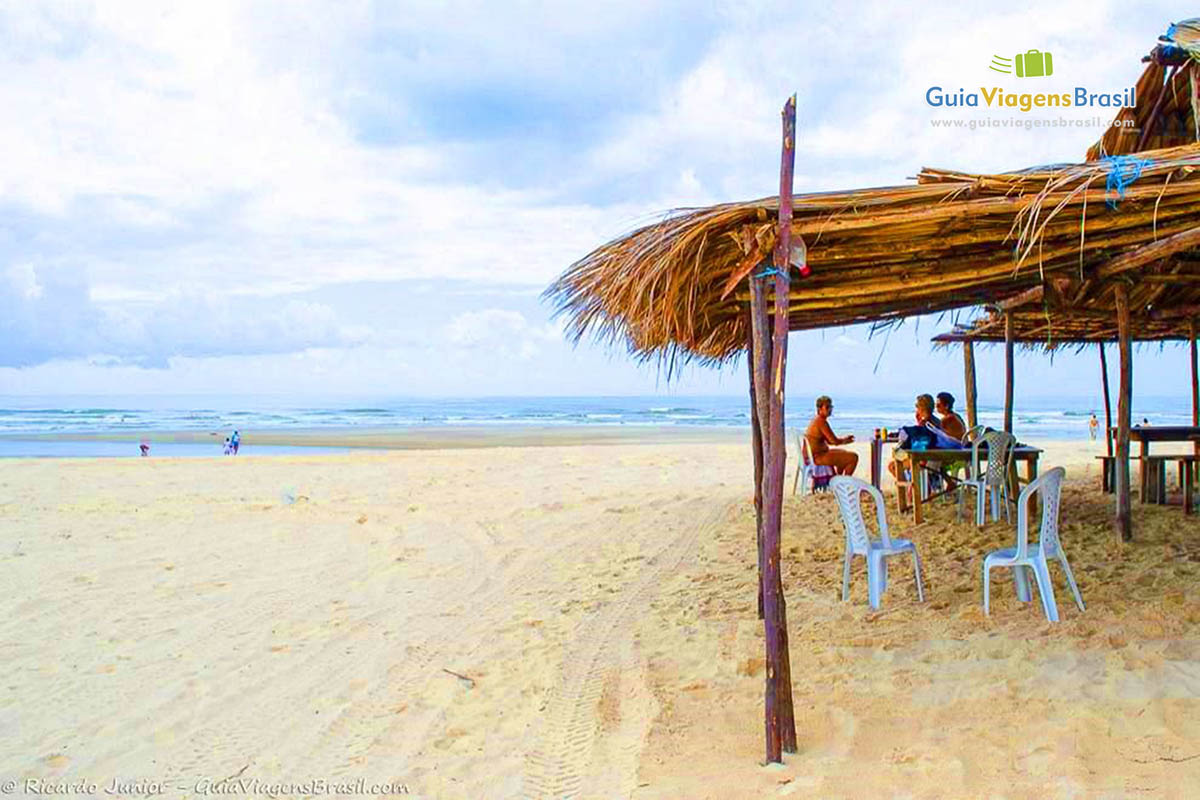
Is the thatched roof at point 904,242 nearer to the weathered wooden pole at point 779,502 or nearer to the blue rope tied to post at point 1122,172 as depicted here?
the blue rope tied to post at point 1122,172

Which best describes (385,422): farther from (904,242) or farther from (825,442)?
(904,242)

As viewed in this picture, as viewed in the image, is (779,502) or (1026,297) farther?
(1026,297)

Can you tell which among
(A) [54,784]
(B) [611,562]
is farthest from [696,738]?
(B) [611,562]

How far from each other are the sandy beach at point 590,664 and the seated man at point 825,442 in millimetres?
792

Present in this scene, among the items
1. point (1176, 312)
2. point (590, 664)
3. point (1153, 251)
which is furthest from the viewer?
point (1176, 312)

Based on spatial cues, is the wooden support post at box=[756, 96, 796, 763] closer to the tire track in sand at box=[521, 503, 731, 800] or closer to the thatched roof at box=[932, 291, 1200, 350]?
the tire track in sand at box=[521, 503, 731, 800]

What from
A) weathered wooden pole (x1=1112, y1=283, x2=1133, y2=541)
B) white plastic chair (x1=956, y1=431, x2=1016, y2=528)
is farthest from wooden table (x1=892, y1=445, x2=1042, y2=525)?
weathered wooden pole (x1=1112, y1=283, x2=1133, y2=541)

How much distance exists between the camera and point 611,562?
6871mm

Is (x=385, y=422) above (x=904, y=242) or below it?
below

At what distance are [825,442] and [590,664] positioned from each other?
4.84 m

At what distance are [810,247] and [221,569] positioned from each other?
521 centimetres

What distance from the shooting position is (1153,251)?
4.02m

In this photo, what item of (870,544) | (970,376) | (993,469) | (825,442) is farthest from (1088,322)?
(870,544)

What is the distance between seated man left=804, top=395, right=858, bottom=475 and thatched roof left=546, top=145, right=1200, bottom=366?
3.77 meters
